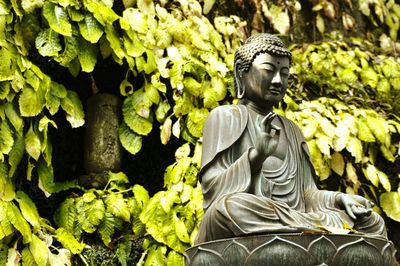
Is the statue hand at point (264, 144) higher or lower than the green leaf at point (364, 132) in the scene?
higher

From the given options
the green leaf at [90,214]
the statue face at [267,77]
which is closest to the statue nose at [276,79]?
the statue face at [267,77]

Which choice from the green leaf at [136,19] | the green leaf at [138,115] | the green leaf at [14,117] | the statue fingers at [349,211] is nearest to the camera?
the statue fingers at [349,211]

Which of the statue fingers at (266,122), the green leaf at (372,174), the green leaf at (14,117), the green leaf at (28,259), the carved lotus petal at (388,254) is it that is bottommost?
the green leaf at (372,174)

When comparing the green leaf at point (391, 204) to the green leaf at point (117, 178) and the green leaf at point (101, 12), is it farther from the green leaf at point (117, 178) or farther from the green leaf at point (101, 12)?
the green leaf at point (101, 12)

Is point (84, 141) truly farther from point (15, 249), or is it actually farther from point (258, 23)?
point (258, 23)

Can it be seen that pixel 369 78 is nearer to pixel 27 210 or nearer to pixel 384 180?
pixel 384 180

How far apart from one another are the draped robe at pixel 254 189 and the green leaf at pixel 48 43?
168 centimetres

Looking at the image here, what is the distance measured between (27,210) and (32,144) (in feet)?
1.60

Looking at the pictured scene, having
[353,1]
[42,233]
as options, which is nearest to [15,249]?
[42,233]

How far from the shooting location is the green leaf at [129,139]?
22.4 ft

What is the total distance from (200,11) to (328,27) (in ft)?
6.70

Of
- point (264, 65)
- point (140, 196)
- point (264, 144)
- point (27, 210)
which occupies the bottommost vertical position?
point (140, 196)

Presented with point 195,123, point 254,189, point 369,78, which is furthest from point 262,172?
point 369,78

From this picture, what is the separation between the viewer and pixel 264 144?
4910mm
